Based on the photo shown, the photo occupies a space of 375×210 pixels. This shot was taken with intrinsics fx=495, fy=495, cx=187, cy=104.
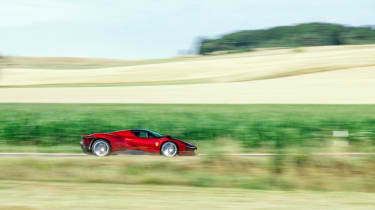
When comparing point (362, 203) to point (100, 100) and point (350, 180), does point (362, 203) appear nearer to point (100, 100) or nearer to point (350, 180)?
point (350, 180)

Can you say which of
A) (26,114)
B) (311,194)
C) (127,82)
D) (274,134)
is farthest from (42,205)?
(127,82)

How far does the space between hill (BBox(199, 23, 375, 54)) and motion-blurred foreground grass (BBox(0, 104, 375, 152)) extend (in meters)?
54.5

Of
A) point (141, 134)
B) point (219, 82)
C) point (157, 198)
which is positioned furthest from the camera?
point (219, 82)

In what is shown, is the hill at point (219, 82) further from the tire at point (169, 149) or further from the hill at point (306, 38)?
the hill at point (306, 38)

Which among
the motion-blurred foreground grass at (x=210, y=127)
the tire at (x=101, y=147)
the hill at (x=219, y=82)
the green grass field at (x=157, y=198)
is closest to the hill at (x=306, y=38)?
the hill at (x=219, y=82)

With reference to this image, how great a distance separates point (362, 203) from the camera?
8805 mm

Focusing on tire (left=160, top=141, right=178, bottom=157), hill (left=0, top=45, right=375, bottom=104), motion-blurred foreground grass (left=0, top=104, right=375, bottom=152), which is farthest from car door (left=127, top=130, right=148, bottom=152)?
hill (left=0, top=45, right=375, bottom=104)

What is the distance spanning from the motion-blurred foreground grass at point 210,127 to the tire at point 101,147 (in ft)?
10.2

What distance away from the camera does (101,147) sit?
16375 mm

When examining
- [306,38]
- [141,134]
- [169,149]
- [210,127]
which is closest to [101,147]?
[141,134]

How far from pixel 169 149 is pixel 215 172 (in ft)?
12.6

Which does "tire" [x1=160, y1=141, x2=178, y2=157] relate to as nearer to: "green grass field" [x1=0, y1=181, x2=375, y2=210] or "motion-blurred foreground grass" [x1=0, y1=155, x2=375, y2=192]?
"motion-blurred foreground grass" [x1=0, y1=155, x2=375, y2=192]

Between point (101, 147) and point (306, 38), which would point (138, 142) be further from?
point (306, 38)

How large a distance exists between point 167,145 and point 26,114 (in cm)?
1161
